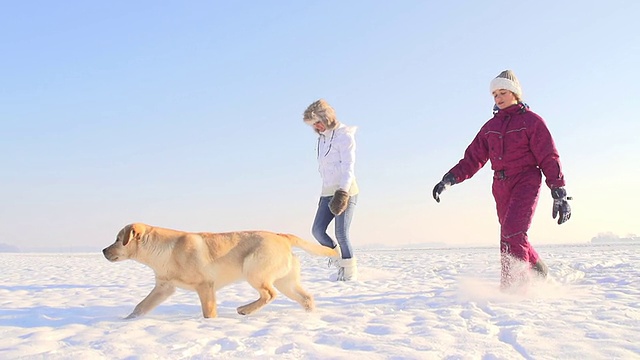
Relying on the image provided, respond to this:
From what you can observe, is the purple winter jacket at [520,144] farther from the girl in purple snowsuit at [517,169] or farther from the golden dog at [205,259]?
the golden dog at [205,259]


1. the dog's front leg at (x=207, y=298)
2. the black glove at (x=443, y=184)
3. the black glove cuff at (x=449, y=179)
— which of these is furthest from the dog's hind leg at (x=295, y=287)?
the black glove cuff at (x=449, y=179)

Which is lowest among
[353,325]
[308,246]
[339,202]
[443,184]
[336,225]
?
[353,325]

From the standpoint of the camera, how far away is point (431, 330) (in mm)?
3035

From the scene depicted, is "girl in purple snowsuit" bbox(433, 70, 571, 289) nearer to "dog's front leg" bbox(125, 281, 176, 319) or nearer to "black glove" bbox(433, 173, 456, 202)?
"black glove" bbox(433, 173, 456, 202)

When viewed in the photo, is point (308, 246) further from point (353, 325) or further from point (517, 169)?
point (517, 169)

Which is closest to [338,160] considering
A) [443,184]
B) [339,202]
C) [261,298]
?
[339,202]

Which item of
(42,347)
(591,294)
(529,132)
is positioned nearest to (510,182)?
Result: (529,132)

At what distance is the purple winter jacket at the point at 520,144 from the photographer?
15.9ft

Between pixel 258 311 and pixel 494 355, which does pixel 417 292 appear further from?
pixel 494 355

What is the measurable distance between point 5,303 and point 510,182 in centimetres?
509

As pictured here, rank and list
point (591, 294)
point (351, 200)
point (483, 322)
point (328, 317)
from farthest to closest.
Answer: point (351, 200), point (591, 294), point (328, 317), point (483, 322)

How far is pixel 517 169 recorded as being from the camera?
5.02 meters

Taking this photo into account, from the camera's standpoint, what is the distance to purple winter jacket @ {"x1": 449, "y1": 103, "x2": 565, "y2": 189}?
483 centimetres

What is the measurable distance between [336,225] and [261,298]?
2.80 m
